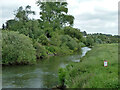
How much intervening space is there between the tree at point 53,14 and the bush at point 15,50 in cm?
3710

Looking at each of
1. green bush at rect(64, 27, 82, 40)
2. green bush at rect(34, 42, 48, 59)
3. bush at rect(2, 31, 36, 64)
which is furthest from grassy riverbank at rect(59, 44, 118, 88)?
green bush at rect(64, 27, 82, 40)

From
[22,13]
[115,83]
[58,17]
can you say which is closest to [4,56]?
[115,83]

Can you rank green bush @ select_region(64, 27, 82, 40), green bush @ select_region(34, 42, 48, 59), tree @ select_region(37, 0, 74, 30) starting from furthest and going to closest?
green bush @ select_region(64, 27, 82, 40), tree @ select_region(37, 0, 74, 30), green bush @ select_region(34, 42, 48, 59)

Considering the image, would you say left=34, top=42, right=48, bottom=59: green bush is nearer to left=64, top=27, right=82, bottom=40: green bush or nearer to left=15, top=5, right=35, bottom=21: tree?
left=15, top=5, right=35, bottom=21: tree

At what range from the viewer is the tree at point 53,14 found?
69500 millimetres

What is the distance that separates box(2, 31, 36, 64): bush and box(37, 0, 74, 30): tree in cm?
3710

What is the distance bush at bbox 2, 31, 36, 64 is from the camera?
3036 centimetres

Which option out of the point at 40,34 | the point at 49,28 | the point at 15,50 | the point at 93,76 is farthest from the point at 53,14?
the point at 93,76

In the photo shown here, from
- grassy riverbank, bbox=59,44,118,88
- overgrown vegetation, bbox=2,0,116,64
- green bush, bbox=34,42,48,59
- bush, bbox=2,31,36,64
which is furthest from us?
overgrown vegetation, bbox=2,0,116,64

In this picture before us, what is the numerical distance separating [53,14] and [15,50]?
41.9 m

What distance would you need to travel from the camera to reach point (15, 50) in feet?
101

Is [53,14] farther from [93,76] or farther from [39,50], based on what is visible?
[93,76]

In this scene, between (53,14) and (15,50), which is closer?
(15,50)

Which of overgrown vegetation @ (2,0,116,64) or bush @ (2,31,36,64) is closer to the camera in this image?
bush @ (2,31,36,64)
